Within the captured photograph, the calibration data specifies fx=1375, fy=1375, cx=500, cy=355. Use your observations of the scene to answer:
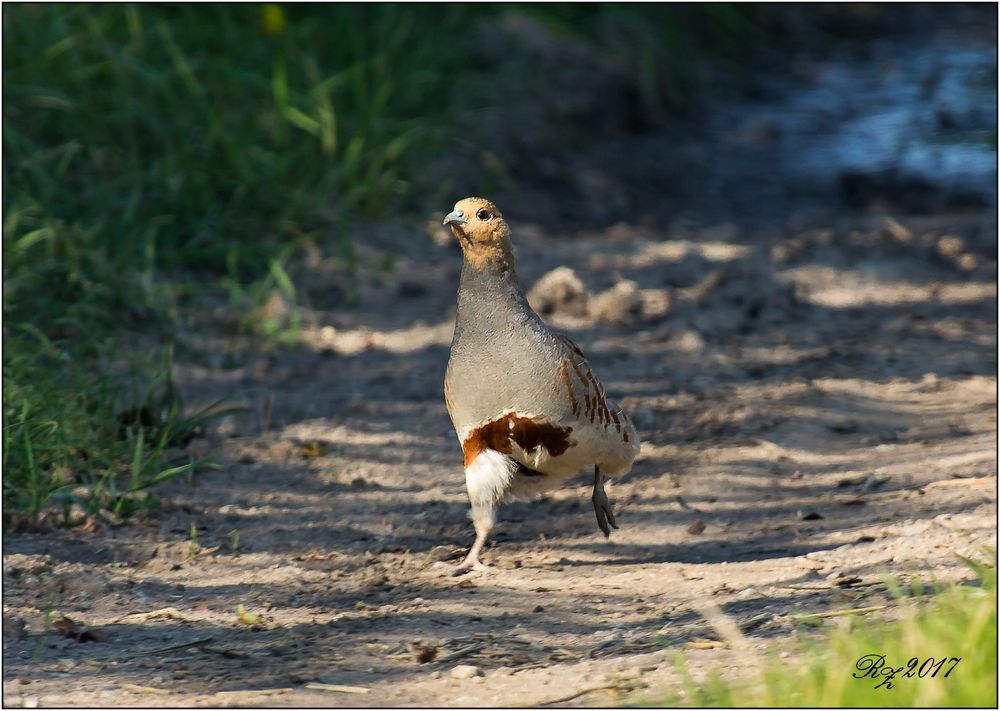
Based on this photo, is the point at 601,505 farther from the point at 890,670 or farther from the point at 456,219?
the point at 890,670

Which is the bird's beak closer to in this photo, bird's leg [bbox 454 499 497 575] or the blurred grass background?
bird's leg [bbox 454 499 497 575]

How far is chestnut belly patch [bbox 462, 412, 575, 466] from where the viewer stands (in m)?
3.95

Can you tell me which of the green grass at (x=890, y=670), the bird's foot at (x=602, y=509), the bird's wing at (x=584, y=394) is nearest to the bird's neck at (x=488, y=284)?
the bird's wing at (x=584, y=394)

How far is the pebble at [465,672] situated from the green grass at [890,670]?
0.64 metres

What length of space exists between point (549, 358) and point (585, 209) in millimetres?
4346

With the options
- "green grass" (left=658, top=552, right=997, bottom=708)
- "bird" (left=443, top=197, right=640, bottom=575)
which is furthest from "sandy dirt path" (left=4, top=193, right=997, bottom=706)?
"bird" (left=443, top=197, right=640, bottom=575)

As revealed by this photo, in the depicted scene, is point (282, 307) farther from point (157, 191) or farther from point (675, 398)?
point (675, 398)

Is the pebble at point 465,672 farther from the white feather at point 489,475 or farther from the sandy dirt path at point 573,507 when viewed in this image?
the white feather at point 489,475

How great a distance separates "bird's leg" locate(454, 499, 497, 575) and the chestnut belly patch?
20cm

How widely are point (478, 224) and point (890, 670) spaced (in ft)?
5.91

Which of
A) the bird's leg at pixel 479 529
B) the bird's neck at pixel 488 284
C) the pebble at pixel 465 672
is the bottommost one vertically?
the pebble at pixel 465 672

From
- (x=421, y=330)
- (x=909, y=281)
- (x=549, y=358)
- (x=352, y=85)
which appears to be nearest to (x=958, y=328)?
(x=909, y=281)

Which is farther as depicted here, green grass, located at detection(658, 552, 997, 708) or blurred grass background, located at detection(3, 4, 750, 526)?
blurred grass background, located at detection(3, 4, 750, 526)

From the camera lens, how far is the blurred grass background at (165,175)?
16.5 ft
